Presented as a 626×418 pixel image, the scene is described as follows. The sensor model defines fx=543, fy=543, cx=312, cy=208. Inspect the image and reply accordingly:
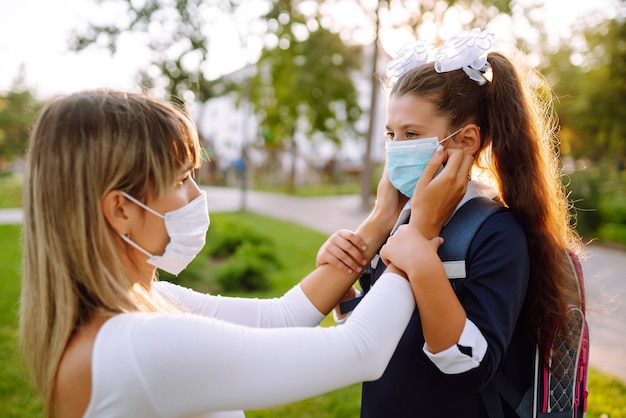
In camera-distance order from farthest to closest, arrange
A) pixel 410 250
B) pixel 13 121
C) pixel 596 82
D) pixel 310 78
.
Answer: pixel 596 82 < pixel 310 78 < pixel 13 121 < pixel 410 250

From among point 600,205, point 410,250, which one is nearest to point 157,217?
point 410,250

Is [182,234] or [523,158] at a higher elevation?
[523,158]

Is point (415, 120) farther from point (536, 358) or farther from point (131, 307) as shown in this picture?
point (131, 307)

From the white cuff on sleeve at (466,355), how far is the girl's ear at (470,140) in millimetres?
617

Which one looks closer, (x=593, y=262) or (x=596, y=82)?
(x=593, y=262)

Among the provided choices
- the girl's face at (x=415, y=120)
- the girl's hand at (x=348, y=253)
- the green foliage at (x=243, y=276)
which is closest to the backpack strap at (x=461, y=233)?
the girl's face at (x=415, y=120)

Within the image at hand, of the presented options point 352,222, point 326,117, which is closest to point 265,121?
point 326,117

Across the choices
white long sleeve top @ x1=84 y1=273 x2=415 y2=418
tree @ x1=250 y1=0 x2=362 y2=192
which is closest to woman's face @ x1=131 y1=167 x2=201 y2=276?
white long sleeve top @ x1=84 y1=273 x2=415 y2=418

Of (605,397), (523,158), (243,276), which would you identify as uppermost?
(523,158)

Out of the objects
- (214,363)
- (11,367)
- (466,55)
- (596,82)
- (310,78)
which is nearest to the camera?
(214,363)

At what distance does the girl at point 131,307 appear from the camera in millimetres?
1227

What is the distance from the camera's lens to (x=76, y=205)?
133 cm

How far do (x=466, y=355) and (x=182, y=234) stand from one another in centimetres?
86

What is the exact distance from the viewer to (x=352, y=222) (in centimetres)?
1359
